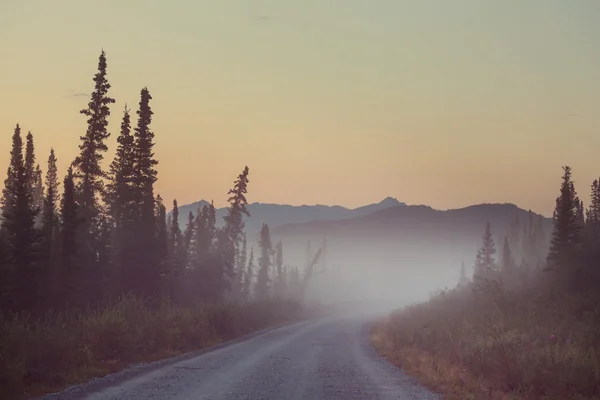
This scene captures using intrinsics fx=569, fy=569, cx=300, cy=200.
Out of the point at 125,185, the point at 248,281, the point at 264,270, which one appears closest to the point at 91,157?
the point at 125,185

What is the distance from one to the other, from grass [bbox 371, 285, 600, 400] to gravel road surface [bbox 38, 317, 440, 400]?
95 cm

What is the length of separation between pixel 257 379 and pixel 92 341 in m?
5.65

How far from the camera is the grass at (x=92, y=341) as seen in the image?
40.9 ft

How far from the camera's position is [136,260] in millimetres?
46438

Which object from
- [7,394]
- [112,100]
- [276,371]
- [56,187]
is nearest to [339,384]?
[276,371]

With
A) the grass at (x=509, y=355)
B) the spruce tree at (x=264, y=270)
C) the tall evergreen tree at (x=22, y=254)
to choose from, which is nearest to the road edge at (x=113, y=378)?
the grass at (x=509, y=355)

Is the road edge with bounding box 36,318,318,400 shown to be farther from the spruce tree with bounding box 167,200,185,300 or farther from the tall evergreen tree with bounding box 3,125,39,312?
the spruce tree with bounding box 167,200,185,300

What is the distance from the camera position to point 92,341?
16.8m

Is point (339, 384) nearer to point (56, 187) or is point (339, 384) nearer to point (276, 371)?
point (276, 371)

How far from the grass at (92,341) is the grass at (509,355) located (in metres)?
8.03

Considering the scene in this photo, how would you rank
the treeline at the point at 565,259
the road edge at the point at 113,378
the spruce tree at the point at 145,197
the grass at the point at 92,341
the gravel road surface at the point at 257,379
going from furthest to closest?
the spruce tree at the point at 145,197, the treeline at the point at 565,259, the grass at the point at 92,341, the gravel road surface at the point at 257,379, the road edge at the point at 113,378

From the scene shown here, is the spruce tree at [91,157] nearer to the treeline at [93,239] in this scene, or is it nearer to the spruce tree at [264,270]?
the treeline at [93,239]

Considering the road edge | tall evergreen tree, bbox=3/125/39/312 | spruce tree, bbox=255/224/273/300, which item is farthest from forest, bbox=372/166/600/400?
spruce tree, bbox=255/224/273/300

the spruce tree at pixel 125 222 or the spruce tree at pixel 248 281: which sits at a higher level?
the spruce tree at pixel 125 222
